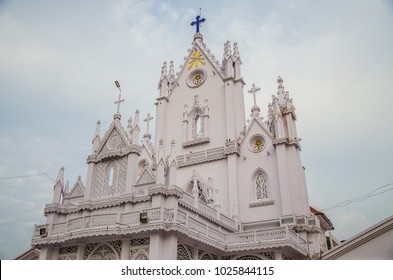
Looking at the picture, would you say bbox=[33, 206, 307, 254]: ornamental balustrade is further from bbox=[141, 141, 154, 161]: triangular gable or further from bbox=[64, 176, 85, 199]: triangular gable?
bbox=[141, 141, 154, 161]: triangular gable

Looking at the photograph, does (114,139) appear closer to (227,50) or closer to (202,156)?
(202,156)

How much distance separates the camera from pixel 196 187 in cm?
1895

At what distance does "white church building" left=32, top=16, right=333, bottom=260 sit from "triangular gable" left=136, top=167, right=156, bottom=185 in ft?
0.15

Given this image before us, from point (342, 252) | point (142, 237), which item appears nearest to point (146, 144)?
point (142, 237)

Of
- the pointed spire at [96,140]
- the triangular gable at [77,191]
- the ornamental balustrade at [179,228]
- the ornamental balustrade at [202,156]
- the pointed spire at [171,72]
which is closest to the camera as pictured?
the ornamental balustrade at [179,228]

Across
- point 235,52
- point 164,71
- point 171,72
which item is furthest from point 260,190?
point 164,71

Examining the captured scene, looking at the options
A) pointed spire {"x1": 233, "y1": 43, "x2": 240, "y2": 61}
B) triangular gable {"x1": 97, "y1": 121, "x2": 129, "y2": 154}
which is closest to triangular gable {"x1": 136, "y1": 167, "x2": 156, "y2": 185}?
triangular gable {"x1": 97, "y1": 121, "x2": 129, "y2": 154}

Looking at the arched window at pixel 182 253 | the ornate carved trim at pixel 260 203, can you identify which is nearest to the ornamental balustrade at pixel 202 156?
the ornate carved trim at pixel 260 203

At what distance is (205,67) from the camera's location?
2816 centimetres

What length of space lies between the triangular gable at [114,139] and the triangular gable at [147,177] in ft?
5.79

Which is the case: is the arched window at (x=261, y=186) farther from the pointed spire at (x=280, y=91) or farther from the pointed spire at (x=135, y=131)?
the pointed spire at (x=135, y=131)

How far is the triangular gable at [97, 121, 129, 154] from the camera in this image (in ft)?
58.1

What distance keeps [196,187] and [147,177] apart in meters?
3.28

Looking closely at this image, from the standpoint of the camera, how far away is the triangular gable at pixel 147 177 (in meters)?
16.4
